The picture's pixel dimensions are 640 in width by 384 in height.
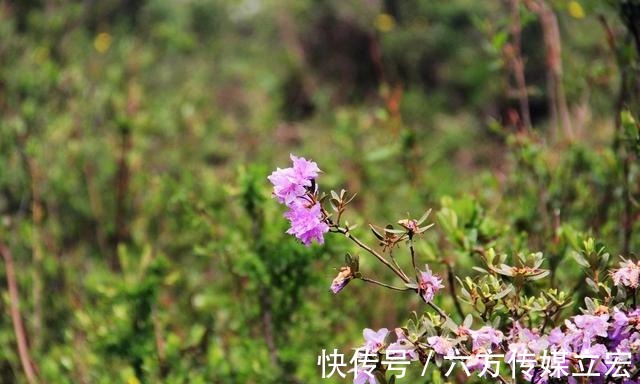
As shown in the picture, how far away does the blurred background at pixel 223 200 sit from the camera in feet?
7.58

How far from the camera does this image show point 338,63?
8.88 m

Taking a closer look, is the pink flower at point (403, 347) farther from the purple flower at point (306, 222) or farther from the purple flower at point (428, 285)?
the purple flower at point (306, 222)

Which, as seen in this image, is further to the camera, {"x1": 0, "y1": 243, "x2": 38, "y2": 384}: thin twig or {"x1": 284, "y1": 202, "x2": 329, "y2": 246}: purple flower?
{"x1": 0, "y1": 243, "x2": 38, "y2": 384}: thin twig

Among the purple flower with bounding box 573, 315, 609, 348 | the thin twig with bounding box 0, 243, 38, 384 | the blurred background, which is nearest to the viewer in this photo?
the purple flower with bounding box 573, 315, 609, 348

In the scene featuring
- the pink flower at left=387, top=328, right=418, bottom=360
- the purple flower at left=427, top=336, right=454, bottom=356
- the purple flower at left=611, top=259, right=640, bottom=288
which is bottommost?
the pink flower at left=387, top=328, right=418, bottom=360

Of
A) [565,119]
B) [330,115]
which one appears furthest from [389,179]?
[330,115]

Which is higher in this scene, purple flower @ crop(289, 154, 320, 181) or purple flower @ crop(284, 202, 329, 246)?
purple flower @ crop(289, 154, 320, 181)

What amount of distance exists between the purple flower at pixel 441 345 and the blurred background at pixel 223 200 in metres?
0.72

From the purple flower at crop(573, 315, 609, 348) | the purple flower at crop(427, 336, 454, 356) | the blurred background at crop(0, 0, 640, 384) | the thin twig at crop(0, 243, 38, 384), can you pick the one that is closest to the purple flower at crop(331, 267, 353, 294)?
the purple flower at crop(427, 336, 454, 356)

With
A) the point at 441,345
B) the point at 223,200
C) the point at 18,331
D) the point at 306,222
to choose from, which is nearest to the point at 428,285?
the point at 441,345

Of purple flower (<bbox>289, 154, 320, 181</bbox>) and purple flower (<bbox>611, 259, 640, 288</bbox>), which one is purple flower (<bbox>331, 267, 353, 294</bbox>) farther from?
purple flower (<bbox>611, 259, 640, 288</bbox>)

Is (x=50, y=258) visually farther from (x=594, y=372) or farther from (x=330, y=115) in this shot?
(x=330, y=115)

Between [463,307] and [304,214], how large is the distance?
108cm

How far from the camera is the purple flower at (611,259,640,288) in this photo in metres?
1.30
